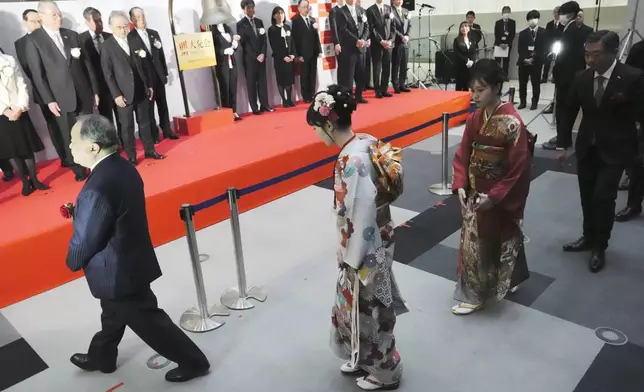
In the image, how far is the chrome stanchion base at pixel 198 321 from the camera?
2.69 metres

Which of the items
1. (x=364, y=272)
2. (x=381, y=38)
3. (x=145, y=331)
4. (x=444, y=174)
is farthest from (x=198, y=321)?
(x=381, y=38)

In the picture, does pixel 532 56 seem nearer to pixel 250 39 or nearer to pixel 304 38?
pixel 304 38

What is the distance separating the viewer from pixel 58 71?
4.02m

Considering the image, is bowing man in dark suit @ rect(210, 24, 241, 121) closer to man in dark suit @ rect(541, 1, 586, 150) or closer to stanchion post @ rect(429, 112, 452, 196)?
stanchion post @ rect(429, 112, 452, 196)

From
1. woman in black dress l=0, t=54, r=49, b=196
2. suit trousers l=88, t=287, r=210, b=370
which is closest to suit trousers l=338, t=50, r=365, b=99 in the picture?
woman in black dress l=0, t=54, r=49, b=196

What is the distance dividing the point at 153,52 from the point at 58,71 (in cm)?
126

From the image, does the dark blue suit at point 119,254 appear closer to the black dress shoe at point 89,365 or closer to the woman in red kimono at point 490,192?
the black dress shoe at point 89,365

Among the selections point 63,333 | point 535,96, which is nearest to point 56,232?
point 63,333

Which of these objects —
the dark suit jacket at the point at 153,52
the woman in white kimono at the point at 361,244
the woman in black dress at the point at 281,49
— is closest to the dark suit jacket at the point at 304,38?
the woman in black dress at the point at 281,49

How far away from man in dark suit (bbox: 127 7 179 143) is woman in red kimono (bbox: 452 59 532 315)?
3.57 meters

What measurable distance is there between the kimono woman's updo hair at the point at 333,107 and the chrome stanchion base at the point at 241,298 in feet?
4.77

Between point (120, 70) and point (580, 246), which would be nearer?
point (580, 246)

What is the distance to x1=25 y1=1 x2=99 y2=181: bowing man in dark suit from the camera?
12.9 feet

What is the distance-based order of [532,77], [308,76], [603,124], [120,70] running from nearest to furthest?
1. [603,124]
2. [120,70]
3. [308,76]
4. [532,77]
